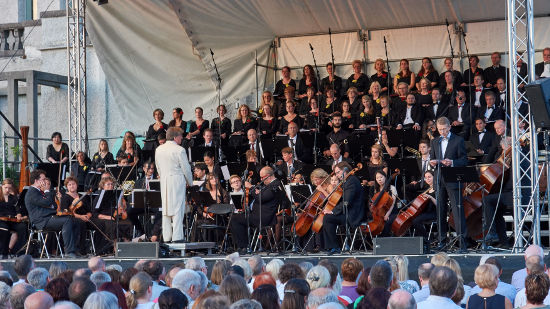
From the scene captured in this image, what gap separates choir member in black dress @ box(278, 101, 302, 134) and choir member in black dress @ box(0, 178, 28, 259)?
4785mm

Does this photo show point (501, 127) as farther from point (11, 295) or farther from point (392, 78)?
point (11, 295)

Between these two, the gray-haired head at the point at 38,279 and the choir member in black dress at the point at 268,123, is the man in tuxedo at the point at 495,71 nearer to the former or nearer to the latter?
the choir member in black dress at the point at 268,123

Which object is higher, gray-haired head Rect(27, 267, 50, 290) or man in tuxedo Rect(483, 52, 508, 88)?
man in tuxedo Rect(483, 52, 508, 88)

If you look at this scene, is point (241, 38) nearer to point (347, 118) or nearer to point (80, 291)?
point (347, 118)

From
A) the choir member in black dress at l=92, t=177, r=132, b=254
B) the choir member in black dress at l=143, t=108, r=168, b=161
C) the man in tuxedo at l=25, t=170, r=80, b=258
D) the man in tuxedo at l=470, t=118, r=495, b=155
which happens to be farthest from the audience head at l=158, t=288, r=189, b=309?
the choir member in black dress at l=143, t=108, r=168, b=161

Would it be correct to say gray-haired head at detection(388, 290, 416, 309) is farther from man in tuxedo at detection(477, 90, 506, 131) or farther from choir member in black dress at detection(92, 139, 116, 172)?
choir member in black dress at detection(92, 139, 116, 172)

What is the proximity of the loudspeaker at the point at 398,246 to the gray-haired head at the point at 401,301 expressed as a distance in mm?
6235

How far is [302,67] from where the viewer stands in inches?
746

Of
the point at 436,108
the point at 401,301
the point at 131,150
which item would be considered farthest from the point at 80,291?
the point at 436,108

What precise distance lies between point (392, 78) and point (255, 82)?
2885 mm

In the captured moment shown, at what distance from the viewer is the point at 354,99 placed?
16438 mm

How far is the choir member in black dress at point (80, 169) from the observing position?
15.7 m

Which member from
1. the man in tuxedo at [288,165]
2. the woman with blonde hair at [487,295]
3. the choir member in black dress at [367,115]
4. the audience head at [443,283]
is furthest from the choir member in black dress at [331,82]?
the audience head at [443,283]

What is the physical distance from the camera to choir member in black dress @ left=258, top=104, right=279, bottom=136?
1625 centimetres
